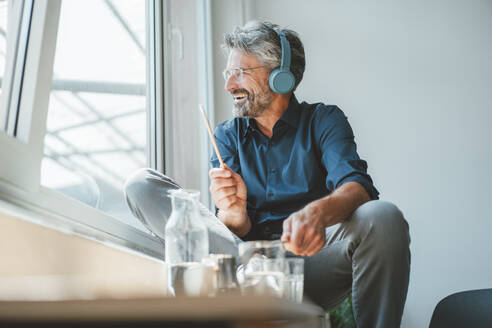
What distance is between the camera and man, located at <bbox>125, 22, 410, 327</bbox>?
131cm

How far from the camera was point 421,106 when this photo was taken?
110 inches

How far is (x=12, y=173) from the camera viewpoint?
3.64ft

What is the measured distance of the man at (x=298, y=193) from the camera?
1308mm

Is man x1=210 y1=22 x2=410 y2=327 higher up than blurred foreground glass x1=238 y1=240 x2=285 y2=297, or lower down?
higher up

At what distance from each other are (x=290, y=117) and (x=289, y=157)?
148 mm

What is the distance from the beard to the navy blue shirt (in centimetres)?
5

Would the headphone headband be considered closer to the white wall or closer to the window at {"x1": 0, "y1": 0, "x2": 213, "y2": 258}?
the window at {"x1": 0, "y1": 0, "x2": 213, "y2": 258}

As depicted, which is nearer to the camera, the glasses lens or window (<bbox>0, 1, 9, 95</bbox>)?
window (<bbox>0, 1, 9, 95</bbox>)

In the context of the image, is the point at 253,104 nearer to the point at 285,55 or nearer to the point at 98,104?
the point at 285,55

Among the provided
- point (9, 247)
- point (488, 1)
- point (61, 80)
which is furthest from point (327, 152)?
point (488, 1)

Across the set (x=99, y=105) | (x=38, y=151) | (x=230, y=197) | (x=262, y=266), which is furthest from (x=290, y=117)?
(x=262, y=266)

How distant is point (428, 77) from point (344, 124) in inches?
50.6

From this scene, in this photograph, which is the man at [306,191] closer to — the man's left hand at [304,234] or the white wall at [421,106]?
the man's left hand at [304,234]

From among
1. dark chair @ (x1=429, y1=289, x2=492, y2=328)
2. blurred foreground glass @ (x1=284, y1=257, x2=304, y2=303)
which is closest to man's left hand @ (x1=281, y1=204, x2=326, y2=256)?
blurred foreground glass @ (x1=284, y1=257, x2=304, y2=303)
